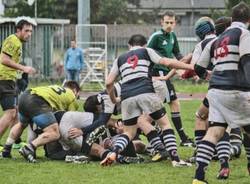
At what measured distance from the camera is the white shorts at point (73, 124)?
1016 centimetres

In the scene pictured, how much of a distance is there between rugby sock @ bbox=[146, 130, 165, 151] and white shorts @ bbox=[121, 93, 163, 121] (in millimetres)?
634

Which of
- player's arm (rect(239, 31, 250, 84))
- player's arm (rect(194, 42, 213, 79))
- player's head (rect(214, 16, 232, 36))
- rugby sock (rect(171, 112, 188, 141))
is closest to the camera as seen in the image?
player's arm (rect(239, 31, 250, 84))

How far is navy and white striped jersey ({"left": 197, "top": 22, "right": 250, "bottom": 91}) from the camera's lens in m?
7.96

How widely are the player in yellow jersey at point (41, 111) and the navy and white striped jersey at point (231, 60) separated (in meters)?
2.87

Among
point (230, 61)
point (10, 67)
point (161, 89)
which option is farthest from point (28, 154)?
point (230, 61)

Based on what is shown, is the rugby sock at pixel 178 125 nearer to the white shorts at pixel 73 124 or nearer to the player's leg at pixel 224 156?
the white shorts at pixel 73 124

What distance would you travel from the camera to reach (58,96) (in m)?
10.6

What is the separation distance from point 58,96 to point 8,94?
99cm

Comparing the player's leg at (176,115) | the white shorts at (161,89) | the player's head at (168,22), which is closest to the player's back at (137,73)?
the white shorts at (161,89)

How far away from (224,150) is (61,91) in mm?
2747

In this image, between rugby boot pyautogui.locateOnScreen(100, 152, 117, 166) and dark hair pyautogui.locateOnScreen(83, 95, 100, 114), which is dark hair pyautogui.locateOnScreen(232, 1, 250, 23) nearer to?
rugby boot pyautogui.locateOnScreen(100, 152, 117, 166)

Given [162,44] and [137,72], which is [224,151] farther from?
[162,44]

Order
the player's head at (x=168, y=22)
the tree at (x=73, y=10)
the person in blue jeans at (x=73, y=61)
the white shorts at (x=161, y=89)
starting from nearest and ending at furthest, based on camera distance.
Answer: the white shorts at (x=161, y=89), the player's head at (x=168, y=22), the person in blue jeans at (x=73, y=61), the tree at (x=73, y=10)

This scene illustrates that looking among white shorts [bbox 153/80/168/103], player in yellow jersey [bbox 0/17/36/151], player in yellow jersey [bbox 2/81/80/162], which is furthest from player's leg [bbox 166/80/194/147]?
player in yellow jersey [bbox 0/17/36/151]
